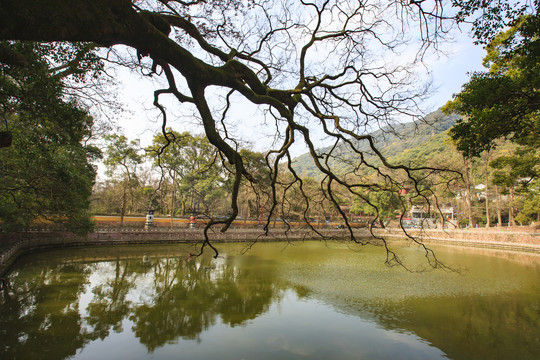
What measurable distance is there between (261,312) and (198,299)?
63.4 inches

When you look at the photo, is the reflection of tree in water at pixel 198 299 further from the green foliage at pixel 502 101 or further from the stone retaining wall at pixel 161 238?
the green foliage at pixel 502 101

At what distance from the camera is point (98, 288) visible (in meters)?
7.30

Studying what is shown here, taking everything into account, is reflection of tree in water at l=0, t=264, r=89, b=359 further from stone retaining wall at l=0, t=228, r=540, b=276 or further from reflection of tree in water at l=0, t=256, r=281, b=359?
stone retaining wall at l=0, t=228, r=540, b=276

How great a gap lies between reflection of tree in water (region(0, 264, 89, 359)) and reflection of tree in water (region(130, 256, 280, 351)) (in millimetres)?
1026

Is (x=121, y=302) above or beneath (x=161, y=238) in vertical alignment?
beneath

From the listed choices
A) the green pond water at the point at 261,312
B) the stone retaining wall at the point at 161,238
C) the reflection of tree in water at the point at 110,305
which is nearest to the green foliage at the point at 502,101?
the green pond water at the point at 261,312

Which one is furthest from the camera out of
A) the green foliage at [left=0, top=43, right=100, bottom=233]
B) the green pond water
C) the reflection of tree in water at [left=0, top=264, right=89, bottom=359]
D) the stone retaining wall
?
the stone retaining wall

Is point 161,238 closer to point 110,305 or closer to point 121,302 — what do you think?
point 121,302

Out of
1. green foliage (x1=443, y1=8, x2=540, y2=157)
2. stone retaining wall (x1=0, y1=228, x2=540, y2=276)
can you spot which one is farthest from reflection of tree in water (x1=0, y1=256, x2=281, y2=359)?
green foliage (x1=443, y1=8, x2=540, y2=157)

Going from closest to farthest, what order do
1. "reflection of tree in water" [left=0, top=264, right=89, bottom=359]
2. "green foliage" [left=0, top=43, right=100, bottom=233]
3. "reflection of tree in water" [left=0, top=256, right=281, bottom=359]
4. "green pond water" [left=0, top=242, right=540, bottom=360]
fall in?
"green foliage" [left=0, top=43, right=100, bottom=233], "reflection of tree in water" [left=0, top=264, right=89, bottom=359], "green pond water" [left=0, top=242, right=540, bottom=360], "reflection of tree in water" [left=0, top=256, right=281, bottom=359]

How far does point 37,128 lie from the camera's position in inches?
199

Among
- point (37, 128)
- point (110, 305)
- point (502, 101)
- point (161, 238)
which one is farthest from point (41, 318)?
point (161, 238)

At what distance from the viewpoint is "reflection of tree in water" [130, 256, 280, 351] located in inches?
197

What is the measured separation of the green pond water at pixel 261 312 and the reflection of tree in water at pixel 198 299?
32 mm
